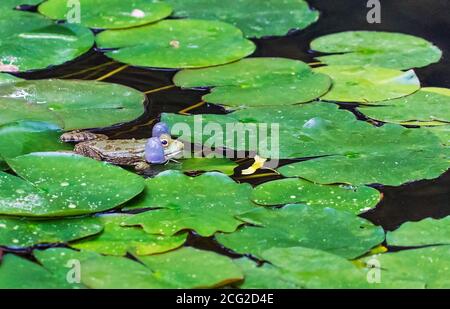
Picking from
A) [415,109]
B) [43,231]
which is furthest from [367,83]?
[43,231]

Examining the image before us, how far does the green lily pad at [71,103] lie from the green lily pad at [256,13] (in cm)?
104

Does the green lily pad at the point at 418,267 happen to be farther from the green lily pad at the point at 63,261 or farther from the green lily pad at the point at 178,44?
the green lily pad at the point at 178,44

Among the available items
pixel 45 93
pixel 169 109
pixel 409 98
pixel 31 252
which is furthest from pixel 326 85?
pixel 31 252

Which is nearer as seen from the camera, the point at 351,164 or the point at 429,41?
the point at 351,164

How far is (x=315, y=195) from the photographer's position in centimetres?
337

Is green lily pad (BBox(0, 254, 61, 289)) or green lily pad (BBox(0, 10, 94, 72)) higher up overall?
green lily pad (BBox(0, 10, 94, 72))

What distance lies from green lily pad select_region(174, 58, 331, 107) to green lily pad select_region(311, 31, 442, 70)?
27 cm

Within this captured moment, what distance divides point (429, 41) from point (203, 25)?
1.15 metres

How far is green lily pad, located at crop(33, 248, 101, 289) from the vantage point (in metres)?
2.81

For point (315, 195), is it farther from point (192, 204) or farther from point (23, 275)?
point (23, 275)

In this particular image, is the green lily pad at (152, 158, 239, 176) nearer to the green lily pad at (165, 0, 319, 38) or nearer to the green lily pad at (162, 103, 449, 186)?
the green lily pad at (162, 103, 449, 186)

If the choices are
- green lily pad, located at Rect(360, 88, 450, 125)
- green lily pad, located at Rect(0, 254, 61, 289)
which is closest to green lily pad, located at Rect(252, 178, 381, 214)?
green lily pad, located at Rect(360, 88, 450, 125)

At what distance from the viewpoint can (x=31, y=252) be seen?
299 cm

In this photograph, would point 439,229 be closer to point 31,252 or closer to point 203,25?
point 31,252
